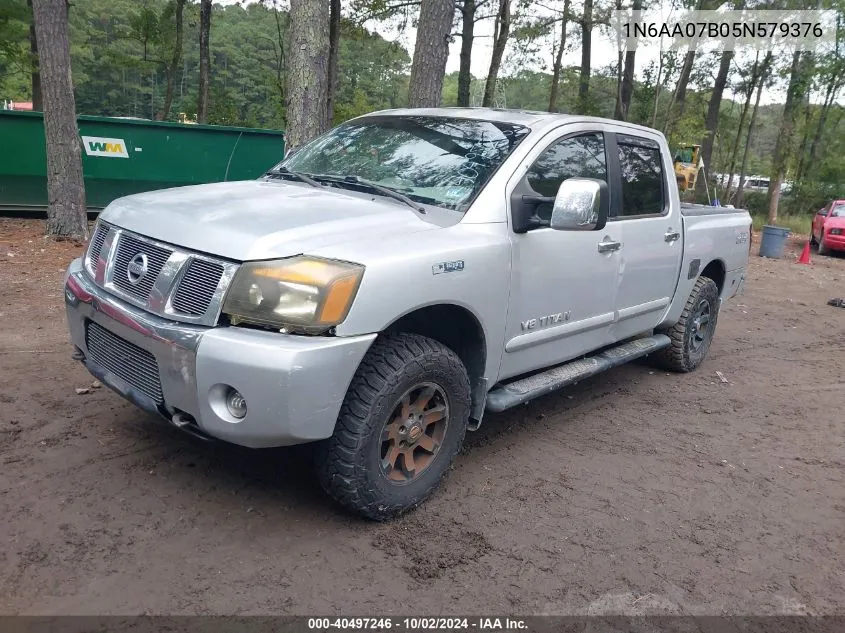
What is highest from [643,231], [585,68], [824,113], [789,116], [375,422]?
[585,68]

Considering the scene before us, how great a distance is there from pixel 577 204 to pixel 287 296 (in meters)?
1.46

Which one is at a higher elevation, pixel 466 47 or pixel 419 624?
pixel 466 47

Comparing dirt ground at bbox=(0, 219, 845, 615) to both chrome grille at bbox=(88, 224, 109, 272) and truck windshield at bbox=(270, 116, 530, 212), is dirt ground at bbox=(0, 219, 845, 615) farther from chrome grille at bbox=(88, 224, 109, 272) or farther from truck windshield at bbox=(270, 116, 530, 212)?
truck windshield at bbox=(270, 116, 530, 212)

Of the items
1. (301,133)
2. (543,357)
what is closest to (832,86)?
(301,133)

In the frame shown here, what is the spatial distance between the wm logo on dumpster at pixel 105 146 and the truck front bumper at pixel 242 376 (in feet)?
31.6

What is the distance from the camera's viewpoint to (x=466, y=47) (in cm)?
2428

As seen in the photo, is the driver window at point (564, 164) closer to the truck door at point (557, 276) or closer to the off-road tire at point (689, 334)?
the truck door at point (557, 276)

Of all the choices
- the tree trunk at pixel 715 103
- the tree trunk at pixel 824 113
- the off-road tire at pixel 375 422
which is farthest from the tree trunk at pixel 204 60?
the tree trunk at pixel 824 113

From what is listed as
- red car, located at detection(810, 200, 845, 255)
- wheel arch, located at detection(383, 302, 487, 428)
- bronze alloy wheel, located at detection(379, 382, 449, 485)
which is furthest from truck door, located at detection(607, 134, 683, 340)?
red car, located at detection(810, 200, 845, 255)

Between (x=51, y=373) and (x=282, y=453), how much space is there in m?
1.94

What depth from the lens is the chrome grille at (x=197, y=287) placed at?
2.74 metres

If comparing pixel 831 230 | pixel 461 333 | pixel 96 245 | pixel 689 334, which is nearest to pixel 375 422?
pixel 461 333

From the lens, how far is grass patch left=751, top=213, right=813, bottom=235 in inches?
1011

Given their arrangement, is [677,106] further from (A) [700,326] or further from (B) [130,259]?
(B) [130,259]
